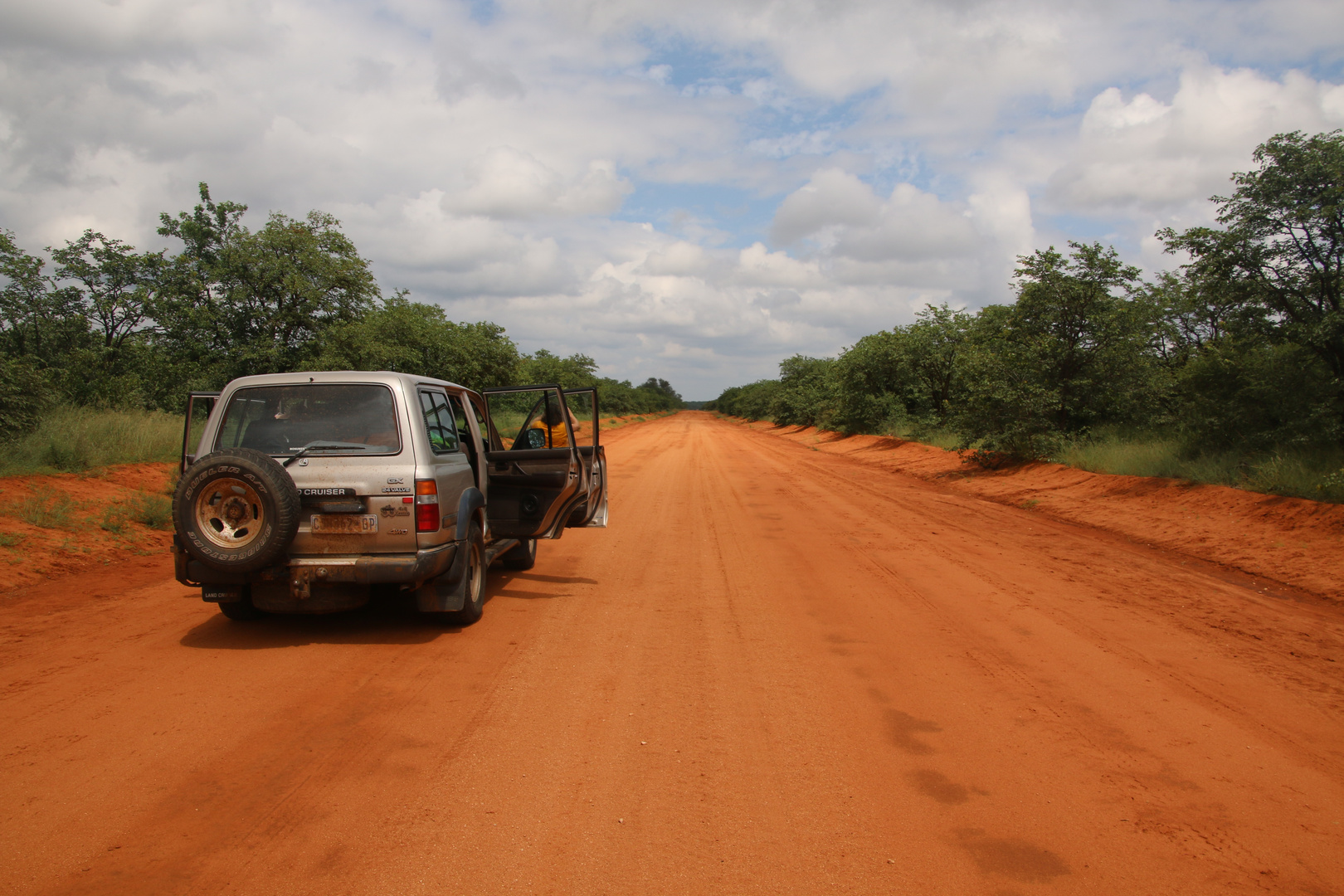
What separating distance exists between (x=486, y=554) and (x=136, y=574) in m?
4.01

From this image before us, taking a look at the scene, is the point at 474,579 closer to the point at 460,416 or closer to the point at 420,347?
the point at 460,416

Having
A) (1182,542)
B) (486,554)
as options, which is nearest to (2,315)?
(486,554)

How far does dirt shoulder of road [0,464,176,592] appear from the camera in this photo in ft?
25.5

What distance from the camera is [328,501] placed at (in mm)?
5301

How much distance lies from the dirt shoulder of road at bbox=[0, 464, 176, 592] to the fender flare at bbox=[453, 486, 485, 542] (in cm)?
458

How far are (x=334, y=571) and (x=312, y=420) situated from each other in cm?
120

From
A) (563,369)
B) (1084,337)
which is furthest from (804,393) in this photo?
(1084,337)

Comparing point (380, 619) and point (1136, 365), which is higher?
point (1136, 365)

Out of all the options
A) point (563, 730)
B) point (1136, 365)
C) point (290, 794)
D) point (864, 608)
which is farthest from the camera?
point (1136, 365)

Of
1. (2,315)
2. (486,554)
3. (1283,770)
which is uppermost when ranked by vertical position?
(2,315)

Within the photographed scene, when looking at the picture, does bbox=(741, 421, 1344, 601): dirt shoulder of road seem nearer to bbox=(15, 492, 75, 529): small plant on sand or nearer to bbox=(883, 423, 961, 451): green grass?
bbox=(883, 423, 961, 451): green grass

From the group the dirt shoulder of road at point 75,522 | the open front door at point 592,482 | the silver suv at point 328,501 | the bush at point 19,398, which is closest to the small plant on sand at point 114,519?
the dirt shoulder of road at point 75,522

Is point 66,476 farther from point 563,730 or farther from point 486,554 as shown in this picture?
point 563,730

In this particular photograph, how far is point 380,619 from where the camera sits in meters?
6.23
